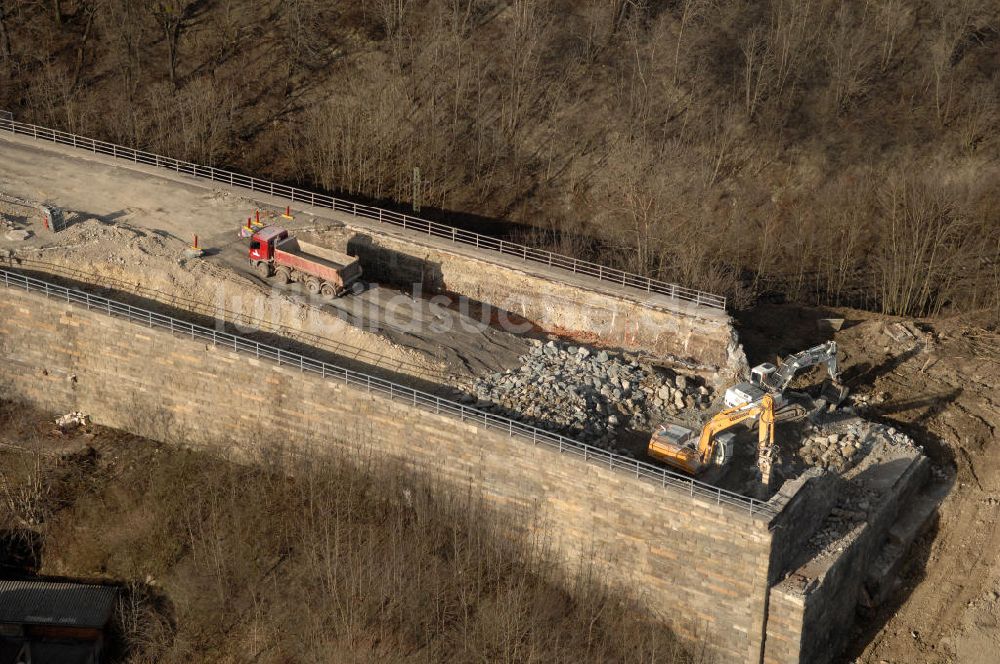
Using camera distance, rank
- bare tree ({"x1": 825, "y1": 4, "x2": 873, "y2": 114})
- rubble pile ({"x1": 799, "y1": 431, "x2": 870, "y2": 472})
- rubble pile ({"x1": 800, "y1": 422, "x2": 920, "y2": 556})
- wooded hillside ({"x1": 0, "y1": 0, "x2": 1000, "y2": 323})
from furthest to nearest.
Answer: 1. bare tree ({"x1": 825, "y1": 4, "x2": 873, "y2": 114})
2. wooded hillside ({"x1": 0, "y1": 0, "x2": 1000, "y2": 323})
3. rubble pile ({"x1": 799, "y1": 431, "x2": 870, "y2": 472})
4. rubble pile ({"x1": 800, "y1": 422, "x2": 920, "y2": 556})

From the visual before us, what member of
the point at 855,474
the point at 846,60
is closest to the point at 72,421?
the point at 855,474

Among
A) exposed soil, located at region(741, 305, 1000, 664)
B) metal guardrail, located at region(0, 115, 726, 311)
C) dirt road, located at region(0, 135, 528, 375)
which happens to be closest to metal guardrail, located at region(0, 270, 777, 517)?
dirt road, located at region(0, 135, 528, 375)

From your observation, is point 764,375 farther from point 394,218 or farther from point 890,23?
point 890,23

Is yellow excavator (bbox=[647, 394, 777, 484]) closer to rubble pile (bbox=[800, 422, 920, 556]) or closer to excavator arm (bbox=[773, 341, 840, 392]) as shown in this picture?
rubble pile (bbox=[800, 422, 920, 556])

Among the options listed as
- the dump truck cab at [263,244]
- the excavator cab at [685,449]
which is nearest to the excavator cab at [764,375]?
the excavator cab at [685,449]

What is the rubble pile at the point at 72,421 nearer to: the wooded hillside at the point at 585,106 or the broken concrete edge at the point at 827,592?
the wooded hillside at the point at 585,106

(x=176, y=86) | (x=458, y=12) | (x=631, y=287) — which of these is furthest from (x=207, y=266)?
(x=458, y=12)
